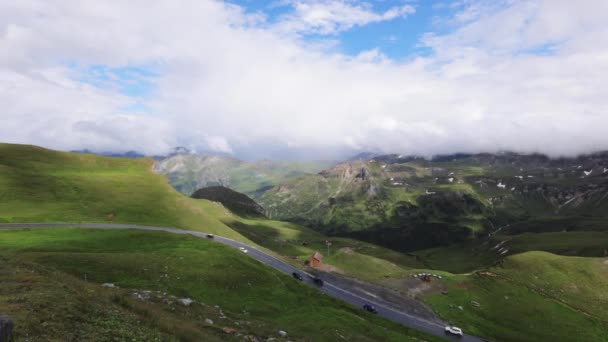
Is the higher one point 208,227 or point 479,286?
point 208,227

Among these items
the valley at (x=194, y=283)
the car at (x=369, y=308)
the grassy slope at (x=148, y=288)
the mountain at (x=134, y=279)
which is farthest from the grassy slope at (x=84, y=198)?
the car at (x=369, y=308)

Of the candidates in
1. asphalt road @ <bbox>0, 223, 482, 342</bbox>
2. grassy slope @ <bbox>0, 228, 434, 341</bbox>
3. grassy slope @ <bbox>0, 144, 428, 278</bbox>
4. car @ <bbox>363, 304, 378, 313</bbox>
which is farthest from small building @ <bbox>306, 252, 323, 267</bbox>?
car @ <bbox>363, 304, 378, 313</bbox>

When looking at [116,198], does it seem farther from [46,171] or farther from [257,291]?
[257,291]

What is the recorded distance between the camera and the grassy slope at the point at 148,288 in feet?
79.7

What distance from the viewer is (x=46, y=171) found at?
563 feet

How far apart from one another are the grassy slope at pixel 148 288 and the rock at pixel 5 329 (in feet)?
4.09

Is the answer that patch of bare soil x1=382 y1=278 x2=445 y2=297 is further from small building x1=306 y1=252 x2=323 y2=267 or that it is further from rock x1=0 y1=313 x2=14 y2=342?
rock x1=0 y1=313 x2=14 y2=342

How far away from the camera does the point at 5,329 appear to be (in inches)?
675

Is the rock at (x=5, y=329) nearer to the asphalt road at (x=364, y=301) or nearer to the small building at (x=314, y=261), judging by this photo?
the asphalt road at (x=364, y=301)

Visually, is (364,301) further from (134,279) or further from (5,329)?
(5,329)

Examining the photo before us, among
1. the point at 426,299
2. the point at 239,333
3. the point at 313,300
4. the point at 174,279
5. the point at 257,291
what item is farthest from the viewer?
the point at 426,299

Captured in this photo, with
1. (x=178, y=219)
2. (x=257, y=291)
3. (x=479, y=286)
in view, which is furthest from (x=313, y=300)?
(x=178, y=219)

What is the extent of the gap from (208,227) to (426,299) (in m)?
90.2

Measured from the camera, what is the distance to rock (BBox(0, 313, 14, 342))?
1691 centimetres
